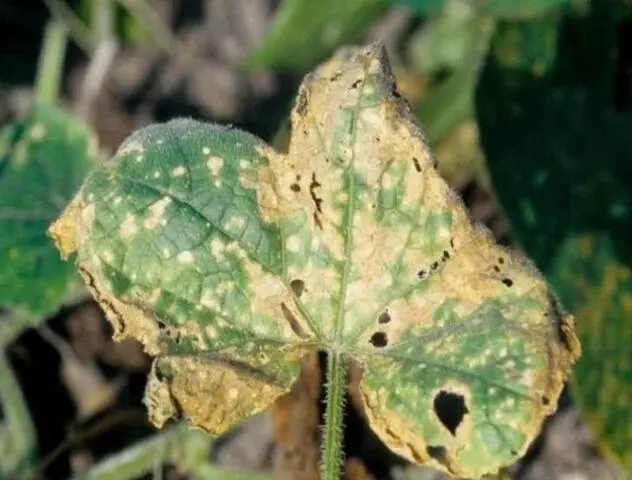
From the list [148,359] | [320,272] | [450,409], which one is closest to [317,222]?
[320,272]

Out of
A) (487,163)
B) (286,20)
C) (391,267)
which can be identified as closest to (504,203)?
(487,163)

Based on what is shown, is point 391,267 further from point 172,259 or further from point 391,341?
point 172,259

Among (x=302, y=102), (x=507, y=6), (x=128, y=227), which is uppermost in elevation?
(x=507, y=6)

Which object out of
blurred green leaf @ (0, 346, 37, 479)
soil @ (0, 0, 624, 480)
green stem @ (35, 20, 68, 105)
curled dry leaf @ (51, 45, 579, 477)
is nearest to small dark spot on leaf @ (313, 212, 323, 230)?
curled dry leaf @ (51, 45, 579, 477)

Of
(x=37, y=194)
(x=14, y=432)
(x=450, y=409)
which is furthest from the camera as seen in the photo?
(x=14, y=432)

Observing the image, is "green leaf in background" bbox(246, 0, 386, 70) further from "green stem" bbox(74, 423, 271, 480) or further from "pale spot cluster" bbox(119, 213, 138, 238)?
"pale spot cluster" bbox(119, 213, 138, 238)

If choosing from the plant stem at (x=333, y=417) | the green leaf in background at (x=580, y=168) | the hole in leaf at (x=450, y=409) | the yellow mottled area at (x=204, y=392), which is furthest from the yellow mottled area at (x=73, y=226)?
the green leaf in background at (x=580, y=168)

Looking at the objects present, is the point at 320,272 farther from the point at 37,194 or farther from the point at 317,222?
the point at 37,194
